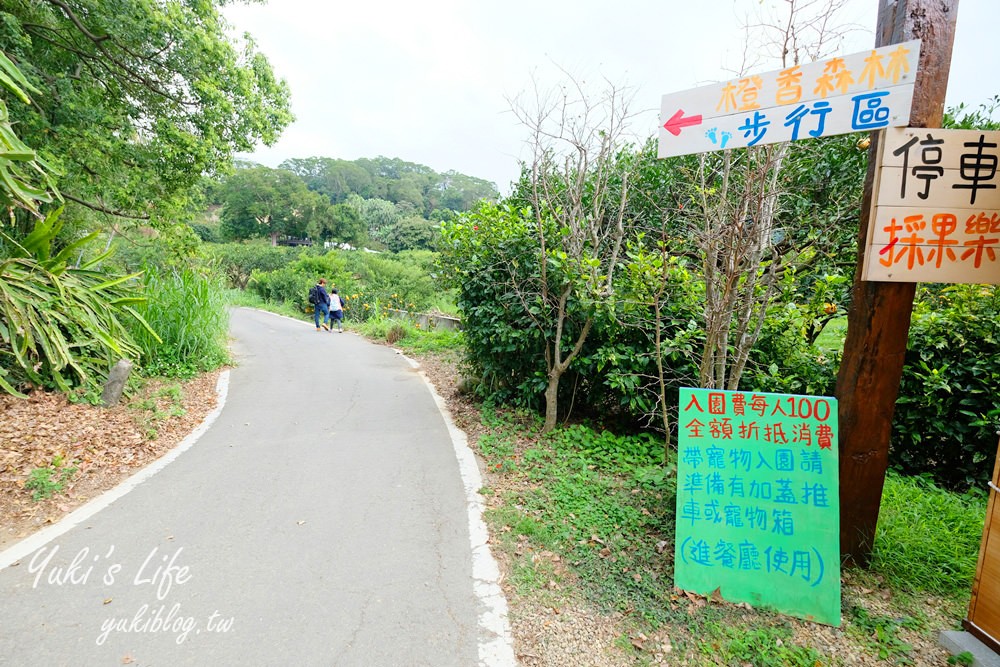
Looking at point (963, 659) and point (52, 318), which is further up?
point (52, 318)

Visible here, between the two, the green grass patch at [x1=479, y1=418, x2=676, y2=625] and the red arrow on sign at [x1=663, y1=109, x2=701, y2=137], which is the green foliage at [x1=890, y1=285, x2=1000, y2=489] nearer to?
the green grass patch at [x1=479, y1=418, x2=676, y2=625]

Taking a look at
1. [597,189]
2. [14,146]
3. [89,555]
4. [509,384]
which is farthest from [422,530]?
[14,146]

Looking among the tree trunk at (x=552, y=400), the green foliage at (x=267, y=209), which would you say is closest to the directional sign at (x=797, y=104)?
the tree trunk at (x=552, y=400)

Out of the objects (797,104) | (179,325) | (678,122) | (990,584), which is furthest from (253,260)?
(990,584)

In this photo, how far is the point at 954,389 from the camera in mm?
4246

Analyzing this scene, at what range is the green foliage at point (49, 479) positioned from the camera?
403 centimetres

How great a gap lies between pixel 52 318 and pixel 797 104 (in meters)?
7.26

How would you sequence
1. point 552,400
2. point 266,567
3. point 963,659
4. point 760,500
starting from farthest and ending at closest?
point 552,400 < point 266,567 < point 760,500 < point 963,659

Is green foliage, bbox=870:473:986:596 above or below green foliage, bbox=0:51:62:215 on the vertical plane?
below

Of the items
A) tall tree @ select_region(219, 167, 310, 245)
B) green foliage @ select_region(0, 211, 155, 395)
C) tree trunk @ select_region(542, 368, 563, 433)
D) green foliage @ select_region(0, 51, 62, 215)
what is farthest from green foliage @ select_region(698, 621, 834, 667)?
tall tree @ select_region(219, 167, 310, 245)

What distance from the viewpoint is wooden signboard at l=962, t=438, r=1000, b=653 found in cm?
246

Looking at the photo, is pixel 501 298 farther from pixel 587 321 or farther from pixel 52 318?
pixel 52 318

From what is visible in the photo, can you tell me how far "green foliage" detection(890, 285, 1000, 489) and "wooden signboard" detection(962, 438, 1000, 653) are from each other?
205 cm

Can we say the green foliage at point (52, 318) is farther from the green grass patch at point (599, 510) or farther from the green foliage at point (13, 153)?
the green grass patch at point (599, 510)
